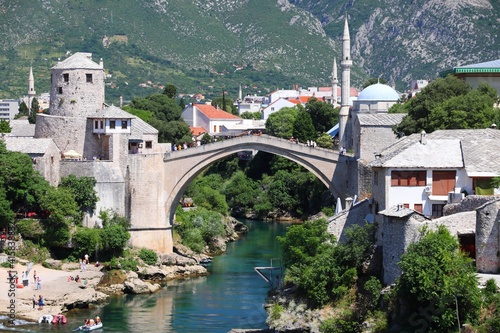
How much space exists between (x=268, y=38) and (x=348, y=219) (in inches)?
5516

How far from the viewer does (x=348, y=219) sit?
53.0 metres

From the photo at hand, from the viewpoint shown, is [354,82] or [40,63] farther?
[354,82]

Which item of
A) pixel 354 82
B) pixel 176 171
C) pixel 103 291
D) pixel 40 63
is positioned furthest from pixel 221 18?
pixel 103 291

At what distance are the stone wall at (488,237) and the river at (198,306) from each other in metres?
12.6

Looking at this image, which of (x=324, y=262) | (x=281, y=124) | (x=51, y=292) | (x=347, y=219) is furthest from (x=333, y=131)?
(x=324, y=262)

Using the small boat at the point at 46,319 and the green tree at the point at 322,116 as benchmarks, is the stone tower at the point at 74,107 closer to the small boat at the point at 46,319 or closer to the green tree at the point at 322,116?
the small boat at the point at 46,319

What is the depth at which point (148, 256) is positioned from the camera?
67.8 meters

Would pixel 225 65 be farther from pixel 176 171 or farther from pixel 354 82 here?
pixel 176 171

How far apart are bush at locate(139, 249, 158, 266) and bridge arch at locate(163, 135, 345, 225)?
13.3 ft

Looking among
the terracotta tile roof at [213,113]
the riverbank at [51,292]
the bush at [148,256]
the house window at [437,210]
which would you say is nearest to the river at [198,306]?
the riverbank at [51,292]

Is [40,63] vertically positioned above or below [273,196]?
above

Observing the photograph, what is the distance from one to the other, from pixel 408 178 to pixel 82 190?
74.8ft

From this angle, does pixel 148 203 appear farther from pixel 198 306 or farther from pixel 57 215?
pixel 198 306

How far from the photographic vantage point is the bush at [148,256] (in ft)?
221
